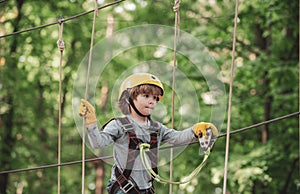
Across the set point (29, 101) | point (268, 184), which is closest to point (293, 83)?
point (268, 184)

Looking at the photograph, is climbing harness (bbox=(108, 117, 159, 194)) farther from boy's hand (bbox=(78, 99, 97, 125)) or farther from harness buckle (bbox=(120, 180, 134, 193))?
boy's hand (bbox=(78, 99, 97, 125))

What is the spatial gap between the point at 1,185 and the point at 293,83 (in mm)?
3993

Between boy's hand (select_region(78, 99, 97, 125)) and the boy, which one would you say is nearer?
boy's hand (select_region(78, 99, 97, 125))

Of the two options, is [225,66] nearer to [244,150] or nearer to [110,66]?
[244,150]

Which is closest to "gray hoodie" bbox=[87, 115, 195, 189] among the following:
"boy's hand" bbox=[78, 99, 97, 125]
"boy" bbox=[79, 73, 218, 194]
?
"boy" bbox=[79, 73, 218, 194]

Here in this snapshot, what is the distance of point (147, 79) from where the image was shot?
2.68m

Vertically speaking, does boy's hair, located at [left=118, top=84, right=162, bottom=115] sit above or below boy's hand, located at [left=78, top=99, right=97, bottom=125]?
above

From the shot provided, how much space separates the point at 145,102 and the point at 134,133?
144mm

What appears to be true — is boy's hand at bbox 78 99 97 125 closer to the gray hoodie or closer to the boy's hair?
the gray hoodie

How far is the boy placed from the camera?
2.64m

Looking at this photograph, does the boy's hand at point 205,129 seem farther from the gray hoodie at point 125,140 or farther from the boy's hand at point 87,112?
the boy's hand at point 87,112

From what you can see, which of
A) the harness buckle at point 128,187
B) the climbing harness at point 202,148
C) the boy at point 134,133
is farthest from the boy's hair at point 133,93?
the harness buckle at point 128,187

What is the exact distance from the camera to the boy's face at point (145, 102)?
2.69 metres

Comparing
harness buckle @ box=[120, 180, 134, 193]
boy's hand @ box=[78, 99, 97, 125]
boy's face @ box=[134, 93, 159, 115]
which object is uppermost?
boy's face @ box=[134, 93, 159, 115]
